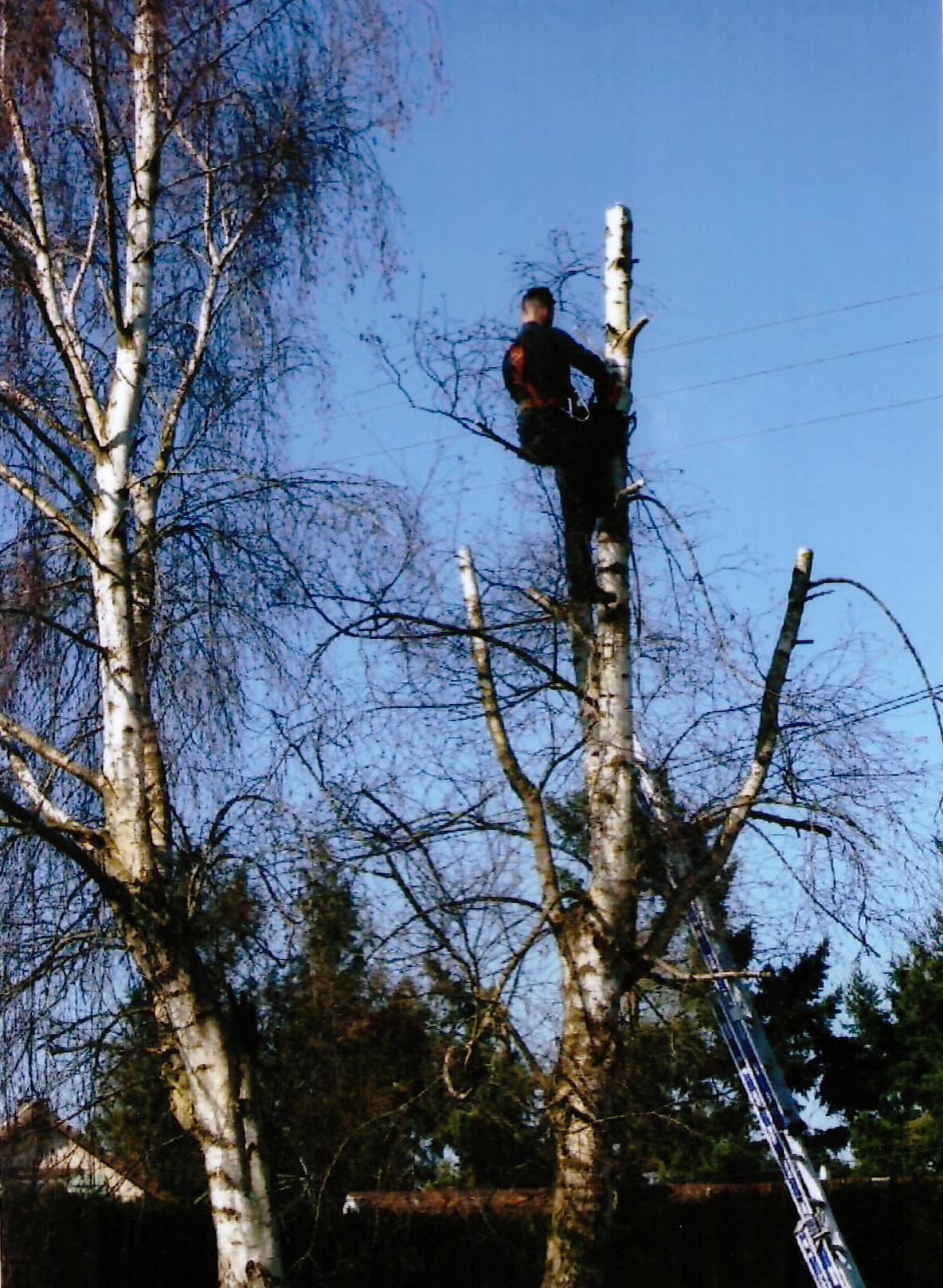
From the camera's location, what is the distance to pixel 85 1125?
7211 mm

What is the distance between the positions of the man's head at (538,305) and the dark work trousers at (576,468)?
510mm

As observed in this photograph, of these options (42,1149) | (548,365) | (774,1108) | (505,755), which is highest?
(548,365)

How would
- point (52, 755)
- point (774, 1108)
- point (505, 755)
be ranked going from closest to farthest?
point (52, 755) → point (505, 755) → point (774, 1108)

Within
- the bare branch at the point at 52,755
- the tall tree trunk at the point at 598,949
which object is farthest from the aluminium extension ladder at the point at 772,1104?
the bare branch at the point at 52,755

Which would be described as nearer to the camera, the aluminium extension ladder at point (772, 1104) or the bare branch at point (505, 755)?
the bare branch at point (505, 755)

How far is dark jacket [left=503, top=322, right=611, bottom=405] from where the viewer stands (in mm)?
7348

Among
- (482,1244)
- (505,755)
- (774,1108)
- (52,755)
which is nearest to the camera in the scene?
(52,755)

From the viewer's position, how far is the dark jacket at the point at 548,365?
7.35 m

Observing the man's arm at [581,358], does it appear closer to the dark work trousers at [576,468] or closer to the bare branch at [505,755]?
the dark work trousers at [576,468]

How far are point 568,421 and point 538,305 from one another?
62 cm

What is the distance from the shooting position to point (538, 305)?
759 centimetres

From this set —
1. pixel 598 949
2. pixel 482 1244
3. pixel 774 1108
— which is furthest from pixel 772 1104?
pixel 482 1244

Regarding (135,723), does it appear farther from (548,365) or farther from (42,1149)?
(548,365)

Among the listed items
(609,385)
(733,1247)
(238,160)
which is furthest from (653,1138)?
(733,1247)
